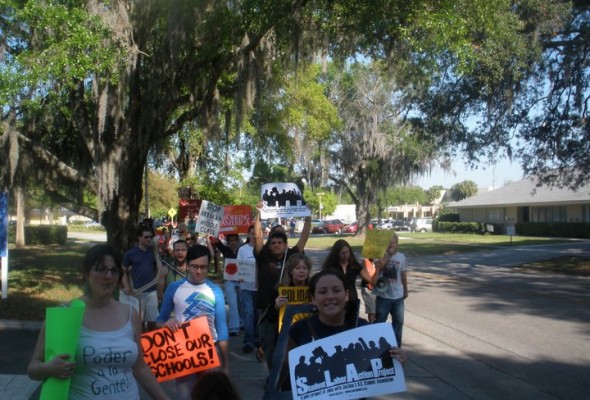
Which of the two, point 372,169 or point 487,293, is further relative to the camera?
point 372,169

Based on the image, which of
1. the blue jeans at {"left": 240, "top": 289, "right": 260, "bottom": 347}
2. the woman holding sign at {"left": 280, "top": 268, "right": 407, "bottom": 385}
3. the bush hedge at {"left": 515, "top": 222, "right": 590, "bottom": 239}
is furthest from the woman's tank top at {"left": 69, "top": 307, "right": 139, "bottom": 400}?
the bush hedge at {"left": 515, "top": 222, "right": 590, "bottom": 239}

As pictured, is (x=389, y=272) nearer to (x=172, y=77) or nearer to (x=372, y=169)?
(x=172, y=77)

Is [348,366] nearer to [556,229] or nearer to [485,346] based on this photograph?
[485,346]

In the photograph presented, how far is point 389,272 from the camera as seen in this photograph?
24.5 feet

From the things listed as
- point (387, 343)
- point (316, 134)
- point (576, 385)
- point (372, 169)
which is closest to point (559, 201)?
point (372, 169)

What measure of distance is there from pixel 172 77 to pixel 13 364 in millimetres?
8467

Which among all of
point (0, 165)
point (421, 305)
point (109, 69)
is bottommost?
point (421, 305)

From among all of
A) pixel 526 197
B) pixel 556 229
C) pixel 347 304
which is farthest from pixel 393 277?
pixel 526 197

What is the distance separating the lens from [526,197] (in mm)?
56031

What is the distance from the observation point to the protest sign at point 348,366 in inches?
122

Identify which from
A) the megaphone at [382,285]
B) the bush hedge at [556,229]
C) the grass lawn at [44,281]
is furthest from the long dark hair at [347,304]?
the bush hedge at [556,229]

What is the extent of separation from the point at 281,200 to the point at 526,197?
167 ft

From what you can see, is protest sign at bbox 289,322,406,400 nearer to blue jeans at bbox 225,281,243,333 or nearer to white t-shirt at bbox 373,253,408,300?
white t-shirt at bbox 373,253,408,300

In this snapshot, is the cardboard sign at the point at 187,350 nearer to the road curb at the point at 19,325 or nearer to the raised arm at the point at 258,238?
the raised arm at the point at 258,238
